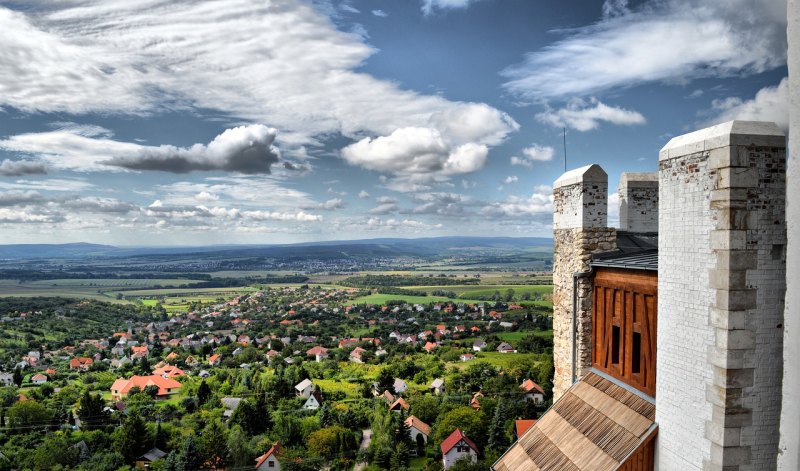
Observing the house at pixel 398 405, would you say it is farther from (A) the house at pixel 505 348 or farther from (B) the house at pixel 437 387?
(A) the house at pixel 505 348

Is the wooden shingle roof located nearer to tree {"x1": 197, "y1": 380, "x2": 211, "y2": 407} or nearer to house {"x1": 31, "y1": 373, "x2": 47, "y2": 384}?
tree {"x1": 197, "y1": 380, "x2": 211, "y2": 407}

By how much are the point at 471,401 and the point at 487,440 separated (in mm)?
6696

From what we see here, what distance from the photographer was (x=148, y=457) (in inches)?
1318

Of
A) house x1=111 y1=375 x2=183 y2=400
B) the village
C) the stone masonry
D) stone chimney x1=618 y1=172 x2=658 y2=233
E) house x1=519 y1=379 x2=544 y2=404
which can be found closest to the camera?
the stone masonry

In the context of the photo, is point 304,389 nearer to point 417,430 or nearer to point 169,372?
point 417,430

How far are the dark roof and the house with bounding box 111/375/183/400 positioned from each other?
1890 inches

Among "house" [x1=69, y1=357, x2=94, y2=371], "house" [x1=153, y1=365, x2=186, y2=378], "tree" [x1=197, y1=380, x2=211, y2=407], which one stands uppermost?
"tree" [x1=197, y1=380, x2=211, y2=407]

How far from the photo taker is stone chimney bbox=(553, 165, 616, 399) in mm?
8109

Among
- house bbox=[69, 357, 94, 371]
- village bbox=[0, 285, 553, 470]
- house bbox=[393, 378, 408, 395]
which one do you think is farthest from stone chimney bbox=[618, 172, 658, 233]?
house bbox=[69, 357, 94, 371]

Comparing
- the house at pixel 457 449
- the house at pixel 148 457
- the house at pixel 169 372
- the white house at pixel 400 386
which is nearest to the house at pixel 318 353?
the house at pixel 169 372

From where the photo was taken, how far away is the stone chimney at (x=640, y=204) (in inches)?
362

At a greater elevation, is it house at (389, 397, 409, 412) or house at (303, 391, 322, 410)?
house at (389, 397, 409, 412)

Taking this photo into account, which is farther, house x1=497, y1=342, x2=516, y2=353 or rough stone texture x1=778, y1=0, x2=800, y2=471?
house x1=497, y1=342, x2=516, y2=353

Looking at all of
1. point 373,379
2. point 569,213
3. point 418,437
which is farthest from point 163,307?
point 569,213
